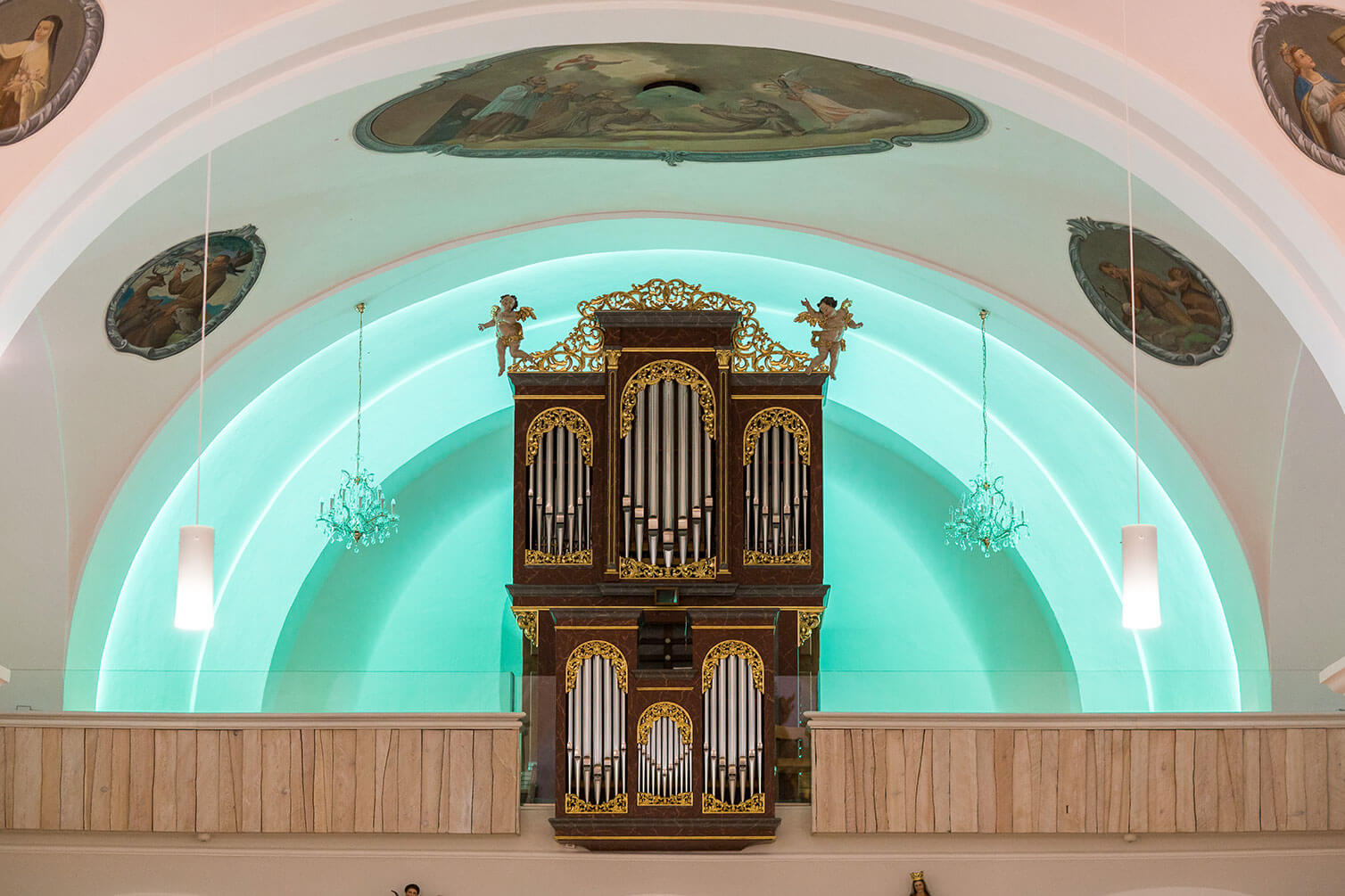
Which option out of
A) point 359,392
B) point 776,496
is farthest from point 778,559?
point 359,392

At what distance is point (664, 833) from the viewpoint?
512 inches

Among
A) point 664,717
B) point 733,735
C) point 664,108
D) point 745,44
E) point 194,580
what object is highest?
point 664,108

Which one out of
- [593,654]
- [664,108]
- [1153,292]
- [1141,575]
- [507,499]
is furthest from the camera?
[507,499]

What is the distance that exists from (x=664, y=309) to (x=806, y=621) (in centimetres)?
264

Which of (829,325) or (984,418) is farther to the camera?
(984,418)

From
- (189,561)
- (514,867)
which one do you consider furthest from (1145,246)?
(189,561)

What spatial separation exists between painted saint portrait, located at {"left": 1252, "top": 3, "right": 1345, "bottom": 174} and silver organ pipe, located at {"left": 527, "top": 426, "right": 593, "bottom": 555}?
6.90 m

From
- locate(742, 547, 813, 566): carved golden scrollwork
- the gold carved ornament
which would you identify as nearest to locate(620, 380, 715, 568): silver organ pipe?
locate(742, 547, 813, 566): carved golden scrollwork

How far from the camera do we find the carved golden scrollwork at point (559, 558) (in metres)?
14.3

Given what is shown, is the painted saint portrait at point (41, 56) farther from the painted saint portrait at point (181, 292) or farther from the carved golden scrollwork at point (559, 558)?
the carved golden scrollwork at point (559, 558)

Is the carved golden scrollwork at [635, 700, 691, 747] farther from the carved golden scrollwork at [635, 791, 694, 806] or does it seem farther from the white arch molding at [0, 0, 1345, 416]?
the white arch molding at [0, 0, 1345, 416]

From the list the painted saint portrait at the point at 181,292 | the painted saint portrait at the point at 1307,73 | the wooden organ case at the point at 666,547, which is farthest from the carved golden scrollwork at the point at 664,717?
the painted saint portrait at the point at 1307,73

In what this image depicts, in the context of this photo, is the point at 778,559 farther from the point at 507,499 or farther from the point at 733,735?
the point at 507,499

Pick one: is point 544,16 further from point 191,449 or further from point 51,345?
point 191,449
